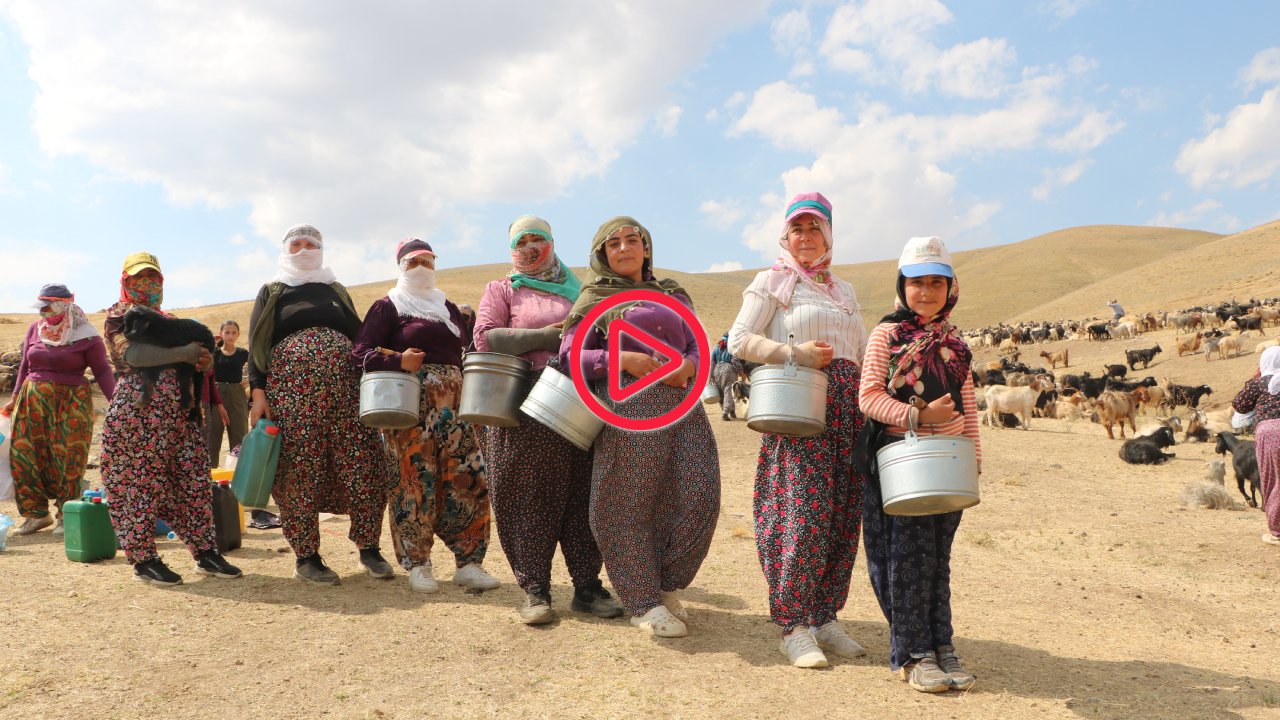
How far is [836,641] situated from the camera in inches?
148

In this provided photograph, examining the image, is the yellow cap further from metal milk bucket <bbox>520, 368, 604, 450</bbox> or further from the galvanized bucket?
the galvanized bucket

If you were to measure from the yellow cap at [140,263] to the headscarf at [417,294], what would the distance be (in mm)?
1433

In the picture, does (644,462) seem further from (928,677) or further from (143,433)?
(143,433)

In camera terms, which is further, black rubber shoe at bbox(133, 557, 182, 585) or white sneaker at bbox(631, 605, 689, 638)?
black rubber shoe at bbox(133, 557, 182, 585)

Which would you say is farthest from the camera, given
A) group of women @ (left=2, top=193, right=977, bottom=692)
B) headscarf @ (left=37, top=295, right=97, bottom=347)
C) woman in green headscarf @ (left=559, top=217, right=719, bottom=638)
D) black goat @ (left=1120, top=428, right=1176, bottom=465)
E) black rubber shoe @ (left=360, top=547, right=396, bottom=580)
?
black goat @ (left=1120, top=428, right=1176, bottom=465)

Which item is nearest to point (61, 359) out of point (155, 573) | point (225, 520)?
point (225, 520)

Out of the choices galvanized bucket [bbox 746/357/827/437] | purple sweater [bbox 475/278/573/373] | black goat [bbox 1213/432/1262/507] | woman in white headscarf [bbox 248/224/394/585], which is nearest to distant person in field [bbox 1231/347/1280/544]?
black goat [bbox 1213/432/1262/507]

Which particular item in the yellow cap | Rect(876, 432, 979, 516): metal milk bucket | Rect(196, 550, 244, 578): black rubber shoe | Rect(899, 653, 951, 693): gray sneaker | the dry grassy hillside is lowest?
Rect(899, 653, 951, 693): gray sneaker

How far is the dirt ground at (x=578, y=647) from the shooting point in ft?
10.7

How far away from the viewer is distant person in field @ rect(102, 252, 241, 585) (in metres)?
4.91

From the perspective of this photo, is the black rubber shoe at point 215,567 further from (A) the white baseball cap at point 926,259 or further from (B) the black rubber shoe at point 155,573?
(A) the white baseball cap at point 926,259

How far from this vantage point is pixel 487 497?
4930mm

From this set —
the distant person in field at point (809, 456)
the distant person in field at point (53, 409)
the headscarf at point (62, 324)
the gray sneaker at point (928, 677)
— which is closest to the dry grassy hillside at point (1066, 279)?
the distant person in field at point (53, 409)

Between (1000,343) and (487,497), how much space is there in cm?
3741
